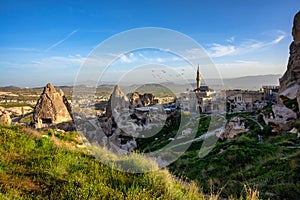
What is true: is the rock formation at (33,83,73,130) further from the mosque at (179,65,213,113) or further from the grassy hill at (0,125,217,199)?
the mosque at (179,65,213,113)

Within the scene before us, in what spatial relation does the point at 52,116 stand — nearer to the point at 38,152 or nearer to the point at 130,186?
the point at 38,152

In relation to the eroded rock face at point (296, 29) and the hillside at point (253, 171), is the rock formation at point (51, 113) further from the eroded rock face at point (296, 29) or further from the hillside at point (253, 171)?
the eroded rock face at point (296, 29)

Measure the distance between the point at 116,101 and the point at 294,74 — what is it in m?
25.2

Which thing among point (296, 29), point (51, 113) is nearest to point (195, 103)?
point (296, 29)

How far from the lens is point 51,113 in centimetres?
1878

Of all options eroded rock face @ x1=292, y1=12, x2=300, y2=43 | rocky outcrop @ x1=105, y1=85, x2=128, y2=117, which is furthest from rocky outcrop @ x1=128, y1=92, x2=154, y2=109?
eroded rock face @ x1=292, y1=12, x2=300, y2=43

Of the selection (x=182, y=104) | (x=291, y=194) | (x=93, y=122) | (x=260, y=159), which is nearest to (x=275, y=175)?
(x=291, y=194)

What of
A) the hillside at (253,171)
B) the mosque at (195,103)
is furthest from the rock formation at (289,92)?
the mosque at (195,103)

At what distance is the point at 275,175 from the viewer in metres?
7.57

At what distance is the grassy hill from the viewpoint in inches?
141

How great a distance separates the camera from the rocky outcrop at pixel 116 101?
1119 inches

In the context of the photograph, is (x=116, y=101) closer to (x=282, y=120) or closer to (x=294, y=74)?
(x=282, y=120)

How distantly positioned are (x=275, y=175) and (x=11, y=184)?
788 cm

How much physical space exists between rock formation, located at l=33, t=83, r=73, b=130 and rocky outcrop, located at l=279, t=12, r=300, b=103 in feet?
88.6
